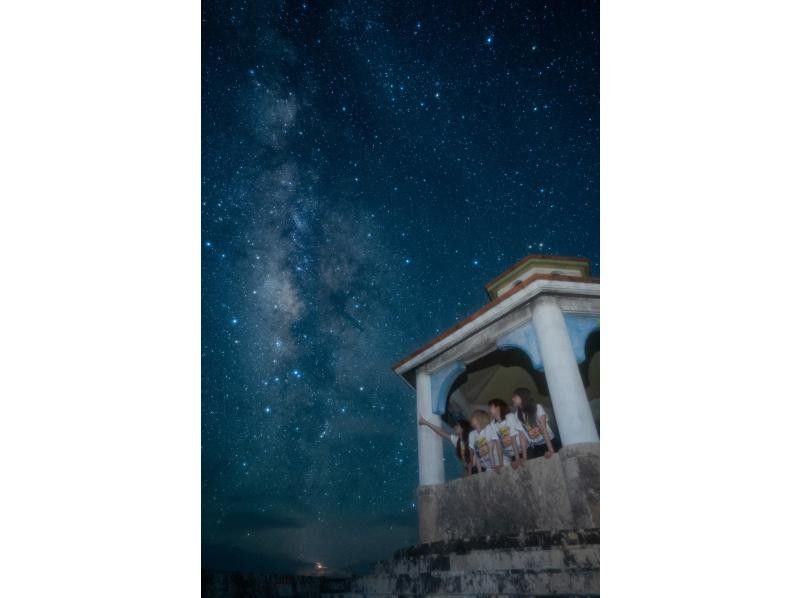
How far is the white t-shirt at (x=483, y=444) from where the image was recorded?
356 centimetres

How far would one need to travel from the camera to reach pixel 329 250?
415 cm

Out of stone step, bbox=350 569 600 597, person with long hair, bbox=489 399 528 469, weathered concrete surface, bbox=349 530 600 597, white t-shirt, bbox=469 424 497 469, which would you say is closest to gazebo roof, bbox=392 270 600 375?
person with long hair, bbox=489 399 528 469

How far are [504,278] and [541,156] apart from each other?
3.01 ft

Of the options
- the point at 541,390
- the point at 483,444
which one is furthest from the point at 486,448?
the point at 541,390

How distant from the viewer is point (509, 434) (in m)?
3.44

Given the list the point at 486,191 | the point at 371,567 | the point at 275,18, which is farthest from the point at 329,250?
the point at 371,567

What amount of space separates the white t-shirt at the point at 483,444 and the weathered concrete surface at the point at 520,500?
204 mm

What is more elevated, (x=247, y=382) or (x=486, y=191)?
(x=486, y=191)

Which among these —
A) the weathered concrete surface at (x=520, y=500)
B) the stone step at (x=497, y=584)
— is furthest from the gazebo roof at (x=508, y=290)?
the stone step at (x=497, y=584)

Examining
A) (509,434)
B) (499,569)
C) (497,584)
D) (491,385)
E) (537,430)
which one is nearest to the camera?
(497,584)

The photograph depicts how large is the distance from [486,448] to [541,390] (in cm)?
74

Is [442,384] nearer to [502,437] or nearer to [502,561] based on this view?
[502,437]

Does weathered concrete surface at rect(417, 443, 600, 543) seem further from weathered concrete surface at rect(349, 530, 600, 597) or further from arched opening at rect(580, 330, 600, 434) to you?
arched opening at rect(580, 330, 600, 434)

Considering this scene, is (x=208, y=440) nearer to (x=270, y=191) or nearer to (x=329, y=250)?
(x=329, y=250)
